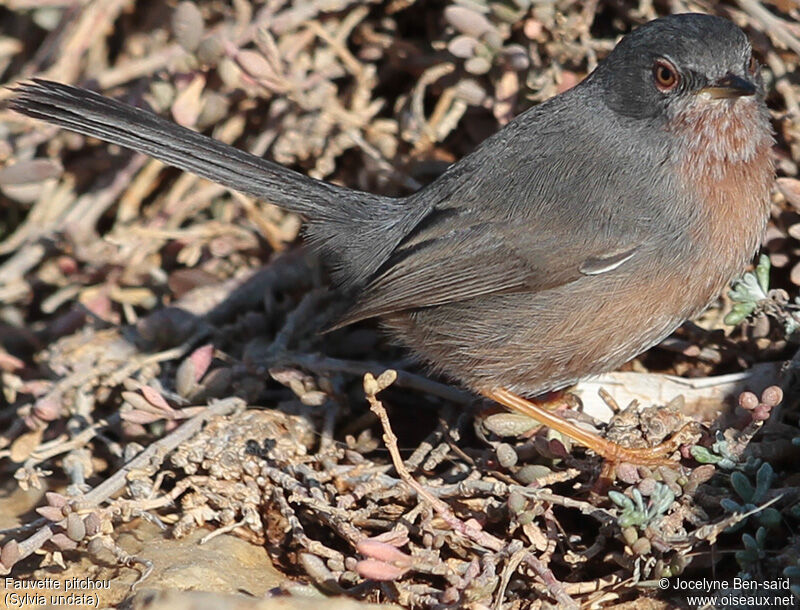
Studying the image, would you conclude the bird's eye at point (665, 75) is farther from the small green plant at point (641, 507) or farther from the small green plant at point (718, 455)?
the small green plant at point (641, 507)

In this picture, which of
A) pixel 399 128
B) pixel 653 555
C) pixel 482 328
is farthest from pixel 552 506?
pixel 399 128

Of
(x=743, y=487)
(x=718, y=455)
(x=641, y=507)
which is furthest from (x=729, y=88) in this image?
(x=641, y=507)

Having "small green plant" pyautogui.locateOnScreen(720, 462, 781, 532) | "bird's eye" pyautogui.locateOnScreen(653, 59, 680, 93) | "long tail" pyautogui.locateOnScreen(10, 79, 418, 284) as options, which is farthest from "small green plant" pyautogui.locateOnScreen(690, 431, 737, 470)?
"long tail" pyautogui.locateOnScreen(10, 79, 418, 284)

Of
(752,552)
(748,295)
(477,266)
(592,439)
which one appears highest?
(748,295)

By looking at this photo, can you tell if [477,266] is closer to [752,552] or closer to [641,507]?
[641,507]

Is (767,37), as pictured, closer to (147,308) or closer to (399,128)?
(399,128)

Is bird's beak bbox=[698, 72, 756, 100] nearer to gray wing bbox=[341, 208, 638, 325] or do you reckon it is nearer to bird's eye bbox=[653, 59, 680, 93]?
bird's eye bbox=[653, 59, 680, 93]
